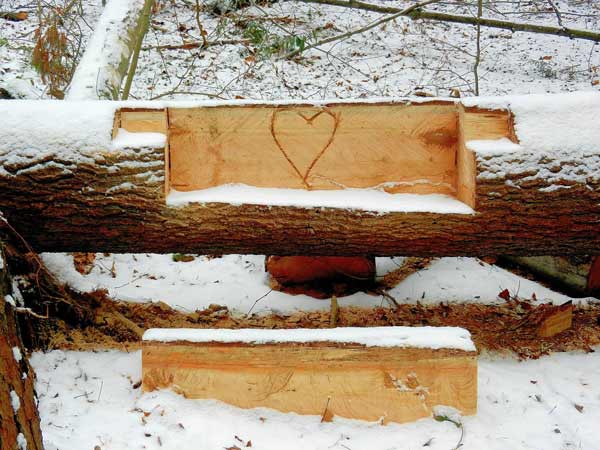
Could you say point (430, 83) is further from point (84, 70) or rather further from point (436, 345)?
point (436, 345)

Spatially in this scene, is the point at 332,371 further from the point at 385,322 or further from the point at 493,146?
the point at 493,146

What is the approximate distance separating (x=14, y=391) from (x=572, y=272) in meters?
2.63

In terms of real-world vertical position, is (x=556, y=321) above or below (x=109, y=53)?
below

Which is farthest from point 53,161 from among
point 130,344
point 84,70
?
point 84,70

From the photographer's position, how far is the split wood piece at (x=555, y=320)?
2.92m

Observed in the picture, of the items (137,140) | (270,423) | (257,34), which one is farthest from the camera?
(257,34)

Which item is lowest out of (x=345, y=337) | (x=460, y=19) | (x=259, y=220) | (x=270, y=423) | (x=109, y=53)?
(x=270, y=423)

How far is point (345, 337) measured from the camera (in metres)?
2.26

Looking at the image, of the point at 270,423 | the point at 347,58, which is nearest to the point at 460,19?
the point at 347,58

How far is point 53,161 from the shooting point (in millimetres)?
2484

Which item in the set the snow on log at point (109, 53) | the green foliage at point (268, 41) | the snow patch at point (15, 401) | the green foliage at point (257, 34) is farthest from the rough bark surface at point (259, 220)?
the green foliage at point (257, 34)

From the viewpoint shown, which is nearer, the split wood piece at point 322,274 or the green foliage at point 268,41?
the split wood piece at point 322,274

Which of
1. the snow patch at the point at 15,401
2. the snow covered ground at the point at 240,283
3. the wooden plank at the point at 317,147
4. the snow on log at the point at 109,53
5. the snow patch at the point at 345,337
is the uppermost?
the snow on log at the point at 109,53

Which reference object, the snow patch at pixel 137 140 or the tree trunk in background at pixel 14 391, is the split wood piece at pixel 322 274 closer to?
the snow patch at pixel 137 140
